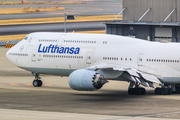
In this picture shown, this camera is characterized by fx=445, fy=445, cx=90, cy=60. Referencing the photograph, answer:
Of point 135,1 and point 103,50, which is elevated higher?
point 135,1

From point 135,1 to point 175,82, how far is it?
27.4 meters

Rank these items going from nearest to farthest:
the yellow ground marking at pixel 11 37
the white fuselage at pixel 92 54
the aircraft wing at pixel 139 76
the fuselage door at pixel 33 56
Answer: the aircraft wing at pixel 139 76 → the white fuselage at pixel 92 54 → the fuselage door at pixel 33 56 → the yellow ground marking at pixel 11 37

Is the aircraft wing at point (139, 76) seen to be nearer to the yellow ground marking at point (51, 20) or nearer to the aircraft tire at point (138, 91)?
the aircraft tire at point (138, 91)

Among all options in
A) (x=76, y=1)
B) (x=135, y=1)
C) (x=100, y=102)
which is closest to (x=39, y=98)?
(x=100, y=102)

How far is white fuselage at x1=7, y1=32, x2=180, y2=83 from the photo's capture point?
3862 cm

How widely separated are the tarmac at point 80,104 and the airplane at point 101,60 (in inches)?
60.4

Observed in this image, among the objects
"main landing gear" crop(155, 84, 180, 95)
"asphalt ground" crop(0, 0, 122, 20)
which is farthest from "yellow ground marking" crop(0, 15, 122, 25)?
"main landing gear" crop(155, 84, 180, 95)

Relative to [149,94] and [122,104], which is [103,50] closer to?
[149,94]

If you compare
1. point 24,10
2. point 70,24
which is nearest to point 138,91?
point 70,24

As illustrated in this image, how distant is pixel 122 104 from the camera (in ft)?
111

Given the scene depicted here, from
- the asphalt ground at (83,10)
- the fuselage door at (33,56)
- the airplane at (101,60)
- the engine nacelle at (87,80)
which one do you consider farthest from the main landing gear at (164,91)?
the asphalt ground at (83,10)

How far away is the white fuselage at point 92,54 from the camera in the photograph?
38625 millimetres

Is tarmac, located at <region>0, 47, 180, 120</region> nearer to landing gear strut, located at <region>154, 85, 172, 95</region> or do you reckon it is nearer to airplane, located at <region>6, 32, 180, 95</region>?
landing gear strut, located at <region>154, 85, 172, 95</region>

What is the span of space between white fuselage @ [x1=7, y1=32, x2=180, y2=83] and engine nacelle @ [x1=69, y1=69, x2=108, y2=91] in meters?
5.41
